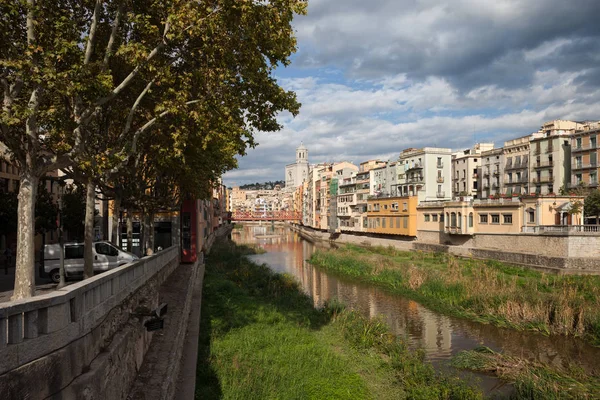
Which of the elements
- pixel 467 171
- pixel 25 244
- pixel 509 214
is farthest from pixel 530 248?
pixel 25 244

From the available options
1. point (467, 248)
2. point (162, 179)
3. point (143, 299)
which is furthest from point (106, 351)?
point (467, 248)

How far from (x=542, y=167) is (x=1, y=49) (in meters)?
65.4

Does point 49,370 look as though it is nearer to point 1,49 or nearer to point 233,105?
point 1,49

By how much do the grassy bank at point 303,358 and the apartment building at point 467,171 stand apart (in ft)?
195

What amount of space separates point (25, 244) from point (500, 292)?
23230mm

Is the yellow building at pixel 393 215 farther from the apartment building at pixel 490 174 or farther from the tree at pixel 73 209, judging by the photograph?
the tree at pixel 73 209

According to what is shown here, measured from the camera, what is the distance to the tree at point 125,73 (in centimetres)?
950

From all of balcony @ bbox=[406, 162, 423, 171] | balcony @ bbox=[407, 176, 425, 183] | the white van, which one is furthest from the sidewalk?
balcony @ bbox=[406, 162, 423, 171]

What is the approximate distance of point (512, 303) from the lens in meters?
22.3

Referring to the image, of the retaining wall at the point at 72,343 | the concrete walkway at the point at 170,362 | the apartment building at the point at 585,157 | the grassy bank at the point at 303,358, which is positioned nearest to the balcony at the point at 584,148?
the apartment building at the point at 585,157

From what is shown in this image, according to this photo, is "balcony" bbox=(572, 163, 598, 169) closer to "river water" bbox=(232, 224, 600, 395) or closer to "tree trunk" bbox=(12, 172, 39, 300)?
"river water" bbox=(232, 224, 600, 395)

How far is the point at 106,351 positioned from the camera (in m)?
7.93

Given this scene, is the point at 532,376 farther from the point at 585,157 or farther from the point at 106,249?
the point at 585,157

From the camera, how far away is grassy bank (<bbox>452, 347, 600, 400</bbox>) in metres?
13.0
